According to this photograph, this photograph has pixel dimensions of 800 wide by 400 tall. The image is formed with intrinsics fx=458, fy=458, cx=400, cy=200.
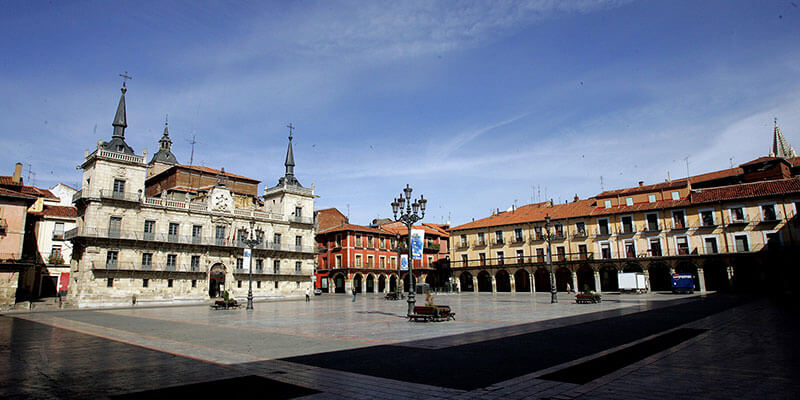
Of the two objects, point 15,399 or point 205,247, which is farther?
point 205,247

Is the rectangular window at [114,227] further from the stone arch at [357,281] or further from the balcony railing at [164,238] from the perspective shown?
the stone arch at [357,281]

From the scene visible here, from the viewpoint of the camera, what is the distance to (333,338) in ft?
43.0

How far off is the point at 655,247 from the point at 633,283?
6.37 meters

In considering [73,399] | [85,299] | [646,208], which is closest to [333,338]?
[73,399]

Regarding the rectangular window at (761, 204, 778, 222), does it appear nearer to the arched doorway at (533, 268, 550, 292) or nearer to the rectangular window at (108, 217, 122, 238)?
the arched doorway at (533, 268, 550, 292)

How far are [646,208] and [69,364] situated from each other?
49.1m

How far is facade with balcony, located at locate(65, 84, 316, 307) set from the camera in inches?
1505

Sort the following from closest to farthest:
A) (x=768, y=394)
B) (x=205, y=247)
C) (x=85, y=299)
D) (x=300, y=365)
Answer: (x=768, y=394) < (x=300, y=365) < (x=85, y=299) < (x=205, y=247)

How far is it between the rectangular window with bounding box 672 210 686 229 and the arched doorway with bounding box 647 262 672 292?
182 inches

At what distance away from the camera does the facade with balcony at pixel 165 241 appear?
3822 cm

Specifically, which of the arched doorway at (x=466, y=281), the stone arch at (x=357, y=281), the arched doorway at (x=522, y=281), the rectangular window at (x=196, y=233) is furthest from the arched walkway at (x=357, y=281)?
the rectangular window at (x=196, y=233)

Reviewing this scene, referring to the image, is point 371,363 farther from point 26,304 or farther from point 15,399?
point 26,304

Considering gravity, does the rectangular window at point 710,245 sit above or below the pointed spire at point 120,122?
below

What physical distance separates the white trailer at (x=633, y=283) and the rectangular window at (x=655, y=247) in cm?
431
